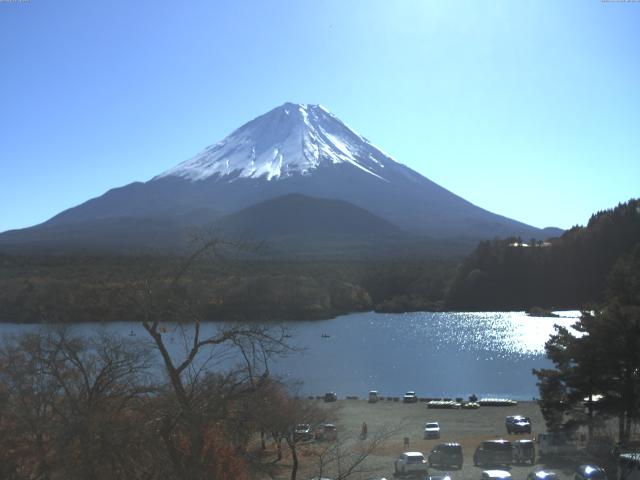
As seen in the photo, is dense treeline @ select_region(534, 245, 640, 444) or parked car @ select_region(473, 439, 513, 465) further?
parked car @ select_region(473, 439, 513, 465)

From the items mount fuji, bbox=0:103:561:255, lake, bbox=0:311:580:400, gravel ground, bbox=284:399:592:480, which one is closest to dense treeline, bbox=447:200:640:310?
lake, bbox=0:311:580:400

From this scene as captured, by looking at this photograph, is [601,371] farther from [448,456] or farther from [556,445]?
[448,456]

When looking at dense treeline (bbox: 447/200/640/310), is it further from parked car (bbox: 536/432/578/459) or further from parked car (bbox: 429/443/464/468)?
parked car (bbox: 429/443/464/468)

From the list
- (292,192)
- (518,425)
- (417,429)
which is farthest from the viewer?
(292,192)

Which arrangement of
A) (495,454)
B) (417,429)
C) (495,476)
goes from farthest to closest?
(417,429), (495,454), (495,476)

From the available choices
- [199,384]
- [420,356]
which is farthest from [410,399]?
[199,384]

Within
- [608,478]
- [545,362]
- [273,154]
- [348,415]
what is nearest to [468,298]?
[545,362]

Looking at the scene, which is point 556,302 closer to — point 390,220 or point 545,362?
point 545,362
